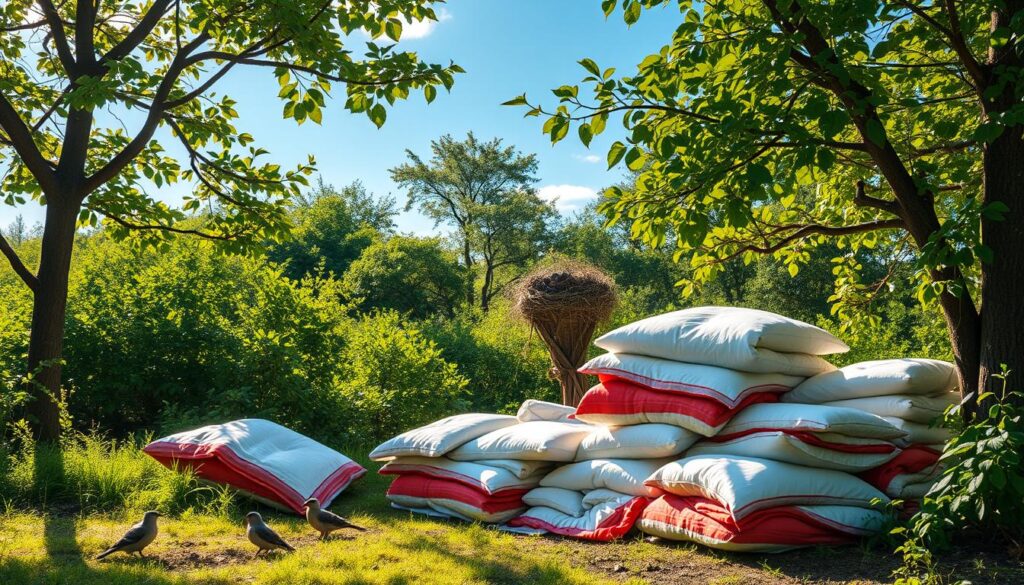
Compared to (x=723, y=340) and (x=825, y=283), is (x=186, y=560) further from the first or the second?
(x=825, y=283)

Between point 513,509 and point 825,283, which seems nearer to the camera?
point 513,509

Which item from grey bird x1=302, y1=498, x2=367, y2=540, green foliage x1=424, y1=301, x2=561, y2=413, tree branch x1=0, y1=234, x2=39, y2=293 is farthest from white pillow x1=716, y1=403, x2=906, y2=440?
green foliage x1=424, y1=301, x2=561, y2=413

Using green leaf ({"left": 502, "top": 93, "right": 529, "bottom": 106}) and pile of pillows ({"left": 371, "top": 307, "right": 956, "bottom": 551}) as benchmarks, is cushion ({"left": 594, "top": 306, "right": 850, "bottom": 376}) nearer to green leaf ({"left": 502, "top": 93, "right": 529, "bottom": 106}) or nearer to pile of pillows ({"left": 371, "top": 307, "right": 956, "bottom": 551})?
pile of pillows ({"left": 371, "top": 307, "right": 956, "bottom": 551})

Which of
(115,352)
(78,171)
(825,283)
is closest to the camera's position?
(78,171)

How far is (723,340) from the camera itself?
4219mm

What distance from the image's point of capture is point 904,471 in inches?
158

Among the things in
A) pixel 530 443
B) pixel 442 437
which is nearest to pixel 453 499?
pixel 442 437

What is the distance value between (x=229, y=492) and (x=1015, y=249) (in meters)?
4.60

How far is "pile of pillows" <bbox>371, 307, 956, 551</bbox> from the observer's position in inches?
147

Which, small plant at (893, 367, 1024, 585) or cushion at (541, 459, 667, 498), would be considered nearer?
small plant at (893, 367, 1024, 585)

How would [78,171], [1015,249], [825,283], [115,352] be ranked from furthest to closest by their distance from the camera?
1. [825,283]
2. [115,352]
3. [78,171]
4. [1015,249]

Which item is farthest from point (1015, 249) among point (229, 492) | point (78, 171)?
point (78, 171)

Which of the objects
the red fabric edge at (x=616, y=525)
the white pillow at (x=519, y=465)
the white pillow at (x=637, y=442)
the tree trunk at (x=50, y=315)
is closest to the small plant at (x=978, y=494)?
the white pillow at (x=637, y=442)

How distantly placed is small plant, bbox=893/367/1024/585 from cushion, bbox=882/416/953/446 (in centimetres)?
59
